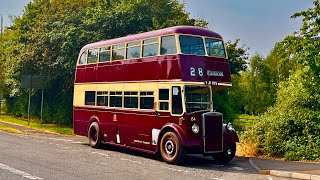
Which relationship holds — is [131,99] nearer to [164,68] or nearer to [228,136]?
[164,68]

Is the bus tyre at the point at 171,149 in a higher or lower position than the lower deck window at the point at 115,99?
lower

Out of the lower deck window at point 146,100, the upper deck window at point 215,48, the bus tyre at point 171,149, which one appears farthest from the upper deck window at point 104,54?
the bus tyre at point 171,149

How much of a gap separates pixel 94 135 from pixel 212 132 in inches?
265

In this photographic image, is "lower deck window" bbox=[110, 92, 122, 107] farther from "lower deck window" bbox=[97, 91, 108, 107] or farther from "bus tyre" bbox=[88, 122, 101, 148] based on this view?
"bus tyre" bbox=[88, 122, 101, 148]

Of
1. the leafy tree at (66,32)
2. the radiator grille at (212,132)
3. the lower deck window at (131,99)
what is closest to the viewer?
the radiator grille at (212,132)

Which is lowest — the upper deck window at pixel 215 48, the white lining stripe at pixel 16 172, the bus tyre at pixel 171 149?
the white lining stripe at pixel 16 172

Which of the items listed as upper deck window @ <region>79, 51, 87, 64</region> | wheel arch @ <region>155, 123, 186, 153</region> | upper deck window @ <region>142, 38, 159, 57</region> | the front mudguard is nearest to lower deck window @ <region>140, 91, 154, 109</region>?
wheel arch @ <region>155, 123, 186, 153</region>

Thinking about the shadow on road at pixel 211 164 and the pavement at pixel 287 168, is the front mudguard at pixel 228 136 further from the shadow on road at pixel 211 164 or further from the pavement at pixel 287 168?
the pavement at pixel 287 168

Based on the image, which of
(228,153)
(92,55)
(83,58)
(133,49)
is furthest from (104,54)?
(228,153)

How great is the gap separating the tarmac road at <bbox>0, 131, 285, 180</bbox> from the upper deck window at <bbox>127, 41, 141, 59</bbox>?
3.92m

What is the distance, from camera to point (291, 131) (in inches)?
632

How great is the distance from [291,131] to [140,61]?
21.9 feet

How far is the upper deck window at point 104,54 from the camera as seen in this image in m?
17.5

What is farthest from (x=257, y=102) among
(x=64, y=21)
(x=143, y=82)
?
(x=143, y=82)
